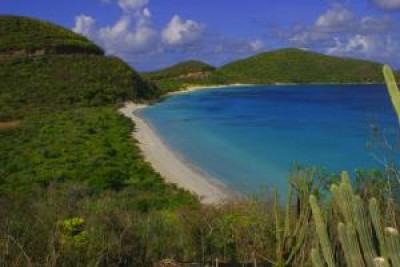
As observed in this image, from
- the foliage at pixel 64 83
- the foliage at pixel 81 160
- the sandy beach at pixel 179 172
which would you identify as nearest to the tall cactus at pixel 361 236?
the sandy beach at pixel 179 172

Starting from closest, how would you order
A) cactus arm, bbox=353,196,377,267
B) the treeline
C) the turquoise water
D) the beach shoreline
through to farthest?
cactus arm, bbox=353,196,377,267 → the treeline → the turquoise water → the beach shoreline

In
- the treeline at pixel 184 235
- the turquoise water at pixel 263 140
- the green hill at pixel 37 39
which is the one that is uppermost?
the green hill at pixel 37 39

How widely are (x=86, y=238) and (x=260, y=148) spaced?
107 feet

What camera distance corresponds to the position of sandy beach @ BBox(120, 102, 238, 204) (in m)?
24.7

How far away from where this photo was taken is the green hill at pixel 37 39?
274ft

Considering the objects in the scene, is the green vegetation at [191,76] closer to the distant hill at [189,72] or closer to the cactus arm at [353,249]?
the distant hill at [189,72]

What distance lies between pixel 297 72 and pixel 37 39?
115017 millimetres

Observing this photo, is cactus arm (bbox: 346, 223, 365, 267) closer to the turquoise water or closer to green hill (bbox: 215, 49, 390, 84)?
the turquoise water

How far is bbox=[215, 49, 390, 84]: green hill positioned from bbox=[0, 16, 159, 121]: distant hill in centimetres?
8010

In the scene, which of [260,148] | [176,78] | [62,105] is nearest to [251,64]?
[176,78]

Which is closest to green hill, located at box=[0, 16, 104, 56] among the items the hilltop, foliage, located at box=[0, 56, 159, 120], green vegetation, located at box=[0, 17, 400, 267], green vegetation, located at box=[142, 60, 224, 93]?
foliage, located at box=[0, 56, 159, 120]

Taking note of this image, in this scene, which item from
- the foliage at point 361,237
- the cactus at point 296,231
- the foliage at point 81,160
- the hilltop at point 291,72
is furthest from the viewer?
the hilltop at point 291,72

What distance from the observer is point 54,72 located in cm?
7975

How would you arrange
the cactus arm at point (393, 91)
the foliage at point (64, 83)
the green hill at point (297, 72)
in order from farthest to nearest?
the green hill at point (297, 72) → the foliage at point (64, 83) → the cactus arm at point (393, 91)
